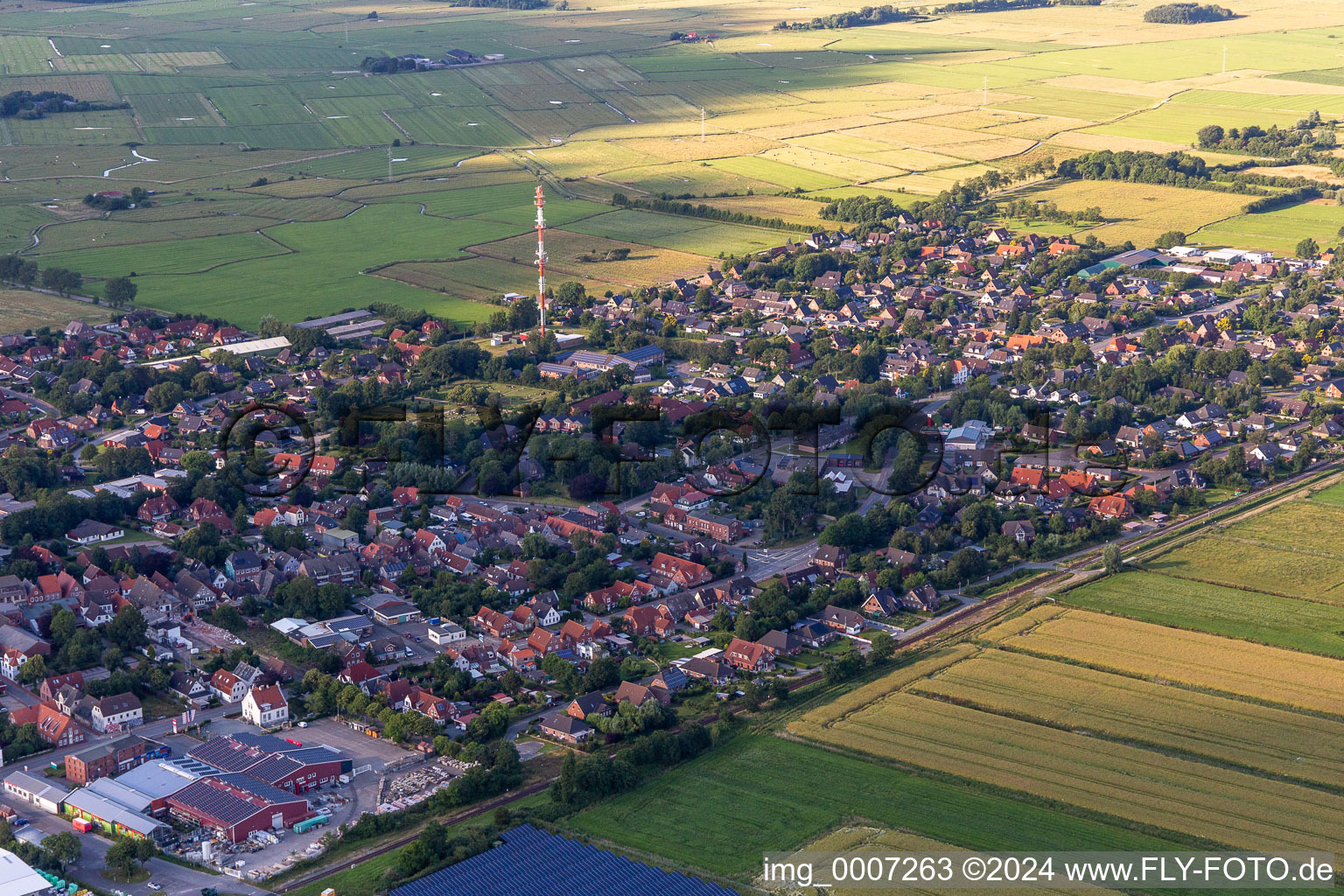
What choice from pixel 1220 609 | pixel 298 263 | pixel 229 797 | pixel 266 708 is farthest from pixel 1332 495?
pixel 298 263

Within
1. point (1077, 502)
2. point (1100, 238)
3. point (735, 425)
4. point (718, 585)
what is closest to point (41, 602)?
point (718, 585)

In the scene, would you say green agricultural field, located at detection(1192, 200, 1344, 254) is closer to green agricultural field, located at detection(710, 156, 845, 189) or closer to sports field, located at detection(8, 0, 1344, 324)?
sports field, located at detection(8, 0, 1344, 324)

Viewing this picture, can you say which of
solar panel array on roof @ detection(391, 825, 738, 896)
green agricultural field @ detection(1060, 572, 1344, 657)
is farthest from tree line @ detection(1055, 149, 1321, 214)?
solar panel array on roof @ detection(391, 825, 738, 896)

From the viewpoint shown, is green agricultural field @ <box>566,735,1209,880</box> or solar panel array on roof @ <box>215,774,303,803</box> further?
solar panel array on roof @ <box>215,774,303,803</box>

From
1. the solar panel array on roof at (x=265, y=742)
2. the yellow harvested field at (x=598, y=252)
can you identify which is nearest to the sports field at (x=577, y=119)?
the yellow harvested field at (x=598, y=252)

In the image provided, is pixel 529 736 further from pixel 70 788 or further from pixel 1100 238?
pixel 1100 238
